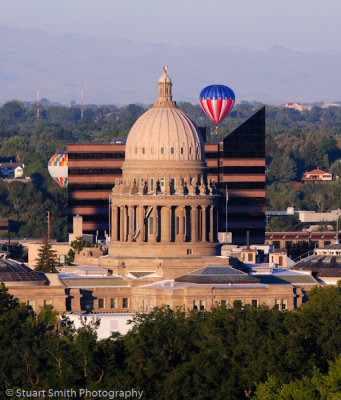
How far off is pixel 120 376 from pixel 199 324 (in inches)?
664

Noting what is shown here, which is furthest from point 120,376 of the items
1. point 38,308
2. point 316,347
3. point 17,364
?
point 38,308

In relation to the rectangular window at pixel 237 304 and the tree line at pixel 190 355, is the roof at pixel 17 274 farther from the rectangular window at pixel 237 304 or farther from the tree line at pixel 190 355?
the rectangular window at pixel 237 304

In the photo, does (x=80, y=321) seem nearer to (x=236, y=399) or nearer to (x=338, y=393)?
(x=236, y=399)

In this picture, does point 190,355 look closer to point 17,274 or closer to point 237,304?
point 237,304

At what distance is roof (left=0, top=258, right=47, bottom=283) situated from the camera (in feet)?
648

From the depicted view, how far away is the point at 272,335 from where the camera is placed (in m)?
169

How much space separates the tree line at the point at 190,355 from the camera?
154 m

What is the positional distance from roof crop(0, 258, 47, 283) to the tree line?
17.4 metres

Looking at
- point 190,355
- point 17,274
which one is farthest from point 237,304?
point 17,274

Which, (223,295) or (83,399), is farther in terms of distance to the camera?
(223,295)

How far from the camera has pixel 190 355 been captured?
163875mm

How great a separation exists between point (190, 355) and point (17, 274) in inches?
1460

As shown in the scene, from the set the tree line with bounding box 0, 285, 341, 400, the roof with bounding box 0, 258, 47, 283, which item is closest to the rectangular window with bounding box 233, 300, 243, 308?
the tree line with bounding box 0, 285, 341, 400

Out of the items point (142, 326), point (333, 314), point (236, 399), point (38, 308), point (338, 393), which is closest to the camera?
point (338, 393)
